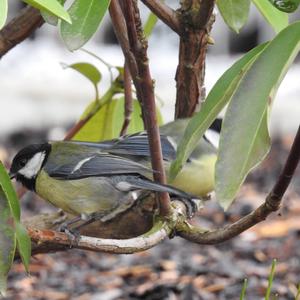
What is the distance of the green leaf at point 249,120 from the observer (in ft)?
3.31

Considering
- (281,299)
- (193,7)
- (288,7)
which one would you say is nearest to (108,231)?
(193,7)

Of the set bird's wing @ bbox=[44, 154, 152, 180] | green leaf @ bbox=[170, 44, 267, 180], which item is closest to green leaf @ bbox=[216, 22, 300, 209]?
green leaf @ bbox=[170, 44, 267, 180]

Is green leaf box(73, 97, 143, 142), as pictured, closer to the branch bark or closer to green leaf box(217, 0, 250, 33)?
the branch bark

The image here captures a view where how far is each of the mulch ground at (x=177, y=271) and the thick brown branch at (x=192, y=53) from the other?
115 centimetres

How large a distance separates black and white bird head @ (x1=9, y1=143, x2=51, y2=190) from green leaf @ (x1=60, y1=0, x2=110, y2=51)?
1016 millimetres

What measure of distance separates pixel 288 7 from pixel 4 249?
485mm

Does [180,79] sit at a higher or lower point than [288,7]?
lower

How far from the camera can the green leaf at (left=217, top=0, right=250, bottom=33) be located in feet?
4.59

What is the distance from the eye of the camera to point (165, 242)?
3674 mm

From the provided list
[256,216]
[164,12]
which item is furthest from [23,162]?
[256,216]

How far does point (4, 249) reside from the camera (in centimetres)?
120

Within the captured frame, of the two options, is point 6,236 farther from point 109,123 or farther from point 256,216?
point 109,123

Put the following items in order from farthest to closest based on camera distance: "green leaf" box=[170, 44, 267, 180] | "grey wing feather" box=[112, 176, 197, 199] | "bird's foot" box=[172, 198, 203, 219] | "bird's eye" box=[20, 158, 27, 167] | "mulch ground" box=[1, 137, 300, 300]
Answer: "mulch ground" box=[1, 137, 300, 300] → "bird's eye" box=[20, 158, 27, 167] → "bird's foot" box=[172, 198, 203, 219] → "grey wing feather" box=[112, 176, 197, 199] → "green leaf" box=[170, 44, 267, 180]

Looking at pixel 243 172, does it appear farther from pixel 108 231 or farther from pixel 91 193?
pixel 91 193
